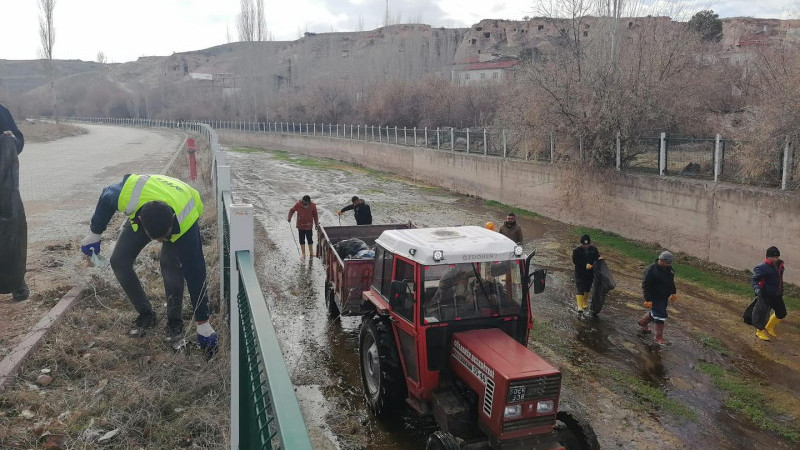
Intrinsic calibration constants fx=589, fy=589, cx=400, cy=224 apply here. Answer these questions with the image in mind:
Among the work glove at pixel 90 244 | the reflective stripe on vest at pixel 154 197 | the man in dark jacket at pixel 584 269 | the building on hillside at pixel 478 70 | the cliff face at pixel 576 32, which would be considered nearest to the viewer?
the reflective stripe on vest at pixel 154 197

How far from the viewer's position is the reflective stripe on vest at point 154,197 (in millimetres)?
5121

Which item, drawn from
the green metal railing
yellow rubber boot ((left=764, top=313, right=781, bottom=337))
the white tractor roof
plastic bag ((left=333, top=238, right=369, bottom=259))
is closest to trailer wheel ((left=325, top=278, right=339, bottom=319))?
plastic bag ((left=333, top=238, right=369, bottom=259))

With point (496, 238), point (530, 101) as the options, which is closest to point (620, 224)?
point (530, 101)

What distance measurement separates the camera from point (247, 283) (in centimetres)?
283

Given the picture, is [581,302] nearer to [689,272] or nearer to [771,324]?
[771,324]

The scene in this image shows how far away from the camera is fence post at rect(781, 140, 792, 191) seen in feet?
38.1

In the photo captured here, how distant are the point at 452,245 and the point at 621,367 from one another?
3680 millimetres

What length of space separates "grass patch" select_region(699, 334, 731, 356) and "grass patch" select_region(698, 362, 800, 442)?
2.03 ft

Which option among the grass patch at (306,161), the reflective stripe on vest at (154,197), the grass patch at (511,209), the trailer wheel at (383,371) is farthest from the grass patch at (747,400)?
the grass patch at (306,161)

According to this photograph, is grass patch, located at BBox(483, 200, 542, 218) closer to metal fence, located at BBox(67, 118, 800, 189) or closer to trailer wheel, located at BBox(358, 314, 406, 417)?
metal fence, located at BBox(67, 118, 800, 189)

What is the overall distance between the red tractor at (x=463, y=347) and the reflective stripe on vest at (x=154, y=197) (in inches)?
80.3

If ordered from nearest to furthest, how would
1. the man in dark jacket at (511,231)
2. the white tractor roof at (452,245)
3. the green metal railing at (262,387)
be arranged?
1. the green metal railing at (262,387)
2. the white tractor roof at (452,245)
3. the man in dark jacket at (511,231)

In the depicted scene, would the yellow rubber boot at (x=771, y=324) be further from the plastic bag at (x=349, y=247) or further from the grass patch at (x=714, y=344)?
the plastic bag at (x=349, y=247)

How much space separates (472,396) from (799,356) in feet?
19.2
